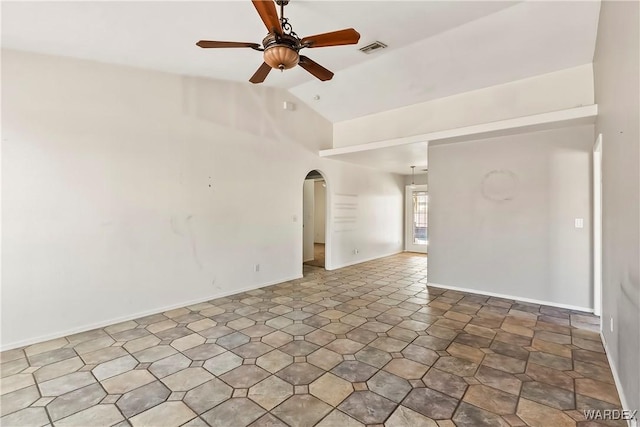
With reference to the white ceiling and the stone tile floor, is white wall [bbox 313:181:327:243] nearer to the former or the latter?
the white ceiling

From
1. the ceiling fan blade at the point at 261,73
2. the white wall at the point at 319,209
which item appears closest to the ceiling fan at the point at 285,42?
the ceiling fan blade at the point at 261,73

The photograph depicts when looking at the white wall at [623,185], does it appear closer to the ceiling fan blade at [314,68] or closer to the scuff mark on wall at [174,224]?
the ceiling fan blade at [314,68]

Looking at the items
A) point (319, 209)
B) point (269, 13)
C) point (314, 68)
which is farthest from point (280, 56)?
point (319, 209)

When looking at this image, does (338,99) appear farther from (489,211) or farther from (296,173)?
(489,211)

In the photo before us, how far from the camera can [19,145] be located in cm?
302

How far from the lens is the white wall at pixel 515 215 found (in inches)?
161

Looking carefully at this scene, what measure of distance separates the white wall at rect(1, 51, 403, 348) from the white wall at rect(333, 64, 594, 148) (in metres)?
1.74

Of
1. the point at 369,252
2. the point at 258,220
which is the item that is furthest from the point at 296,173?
the point at 369,252

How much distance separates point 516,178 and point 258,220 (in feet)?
13.6

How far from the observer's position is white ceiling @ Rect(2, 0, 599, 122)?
2.74 metres

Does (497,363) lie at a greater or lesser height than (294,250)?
lesser

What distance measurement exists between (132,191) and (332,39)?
3.04 meters

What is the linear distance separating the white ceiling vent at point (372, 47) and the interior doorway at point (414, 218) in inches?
236

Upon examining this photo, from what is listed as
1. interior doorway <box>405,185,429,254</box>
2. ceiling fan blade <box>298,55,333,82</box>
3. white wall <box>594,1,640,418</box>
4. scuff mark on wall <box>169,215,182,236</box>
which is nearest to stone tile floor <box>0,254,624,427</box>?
white wall <box>594,1,640,418</box>
